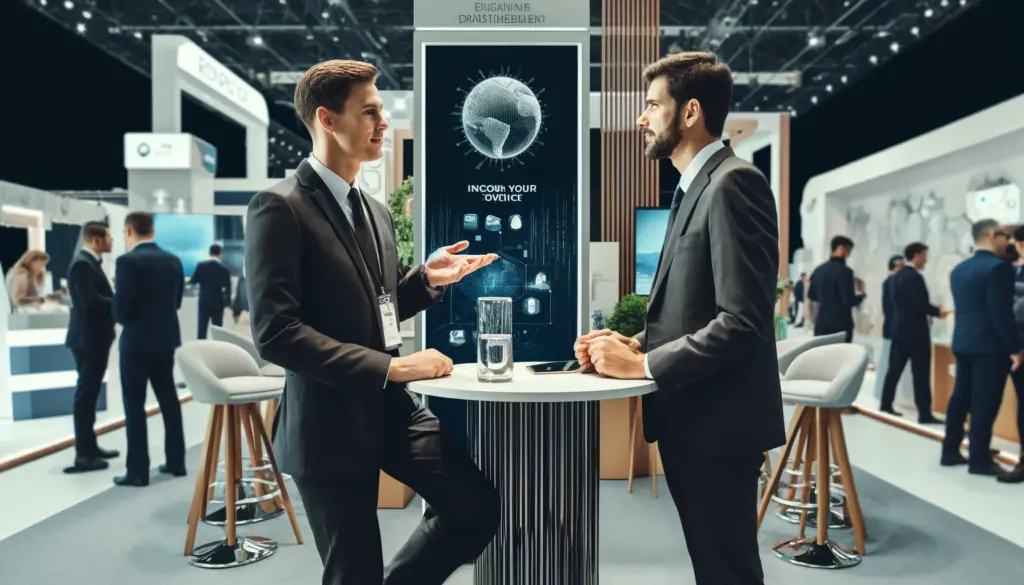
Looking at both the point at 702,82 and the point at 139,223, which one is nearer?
the point at 702,82

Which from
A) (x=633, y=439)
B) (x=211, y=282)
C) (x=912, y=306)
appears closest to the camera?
(x=633, y=439)

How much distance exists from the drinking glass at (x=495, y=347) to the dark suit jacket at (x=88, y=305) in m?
3.93

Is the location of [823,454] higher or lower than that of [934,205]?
lower

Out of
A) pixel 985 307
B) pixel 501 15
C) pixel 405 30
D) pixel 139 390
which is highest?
pixel 405 30

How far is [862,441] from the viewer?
225 inches

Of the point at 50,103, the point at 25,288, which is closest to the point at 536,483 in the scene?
the point at 25,288

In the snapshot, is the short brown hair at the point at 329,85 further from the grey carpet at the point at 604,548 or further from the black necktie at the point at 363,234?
the grey carpet at the point at 604,548

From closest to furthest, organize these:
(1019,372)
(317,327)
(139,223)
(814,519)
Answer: (317,327) → (814,519) → (139,223) → (1019,372)

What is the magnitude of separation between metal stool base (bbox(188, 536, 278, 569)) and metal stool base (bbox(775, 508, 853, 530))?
2736mm

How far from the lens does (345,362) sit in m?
1.63

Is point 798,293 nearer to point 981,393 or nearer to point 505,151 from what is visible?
point 981,393

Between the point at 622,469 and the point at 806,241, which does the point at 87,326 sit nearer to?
the point at 622,469

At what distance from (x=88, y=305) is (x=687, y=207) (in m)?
4.52

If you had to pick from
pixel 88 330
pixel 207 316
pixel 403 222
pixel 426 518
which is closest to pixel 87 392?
pixel 88 330
